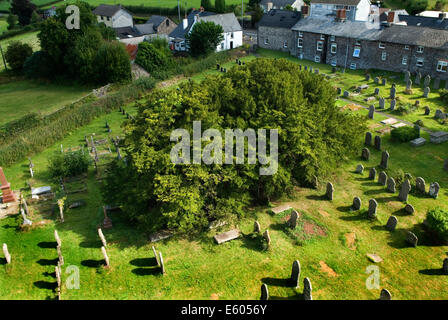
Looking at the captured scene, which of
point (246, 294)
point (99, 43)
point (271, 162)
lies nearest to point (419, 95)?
point (271, 162)

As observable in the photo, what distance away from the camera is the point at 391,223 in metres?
21.0

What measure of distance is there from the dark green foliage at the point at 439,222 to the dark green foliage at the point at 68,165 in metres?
25.4

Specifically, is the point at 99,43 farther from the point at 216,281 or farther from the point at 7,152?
the point at 216,281

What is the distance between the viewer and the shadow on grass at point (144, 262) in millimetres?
18891

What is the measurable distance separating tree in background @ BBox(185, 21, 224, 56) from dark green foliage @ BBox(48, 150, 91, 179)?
131ft

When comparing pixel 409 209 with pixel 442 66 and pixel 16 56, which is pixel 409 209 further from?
pixel 16 56

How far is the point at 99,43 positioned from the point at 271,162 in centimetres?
4805

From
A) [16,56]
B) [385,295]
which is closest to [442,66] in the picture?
[385,295]

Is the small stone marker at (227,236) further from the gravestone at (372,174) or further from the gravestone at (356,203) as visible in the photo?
the gravestone at (372,174)

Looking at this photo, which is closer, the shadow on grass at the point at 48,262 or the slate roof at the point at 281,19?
the shadow on grass at the point at 48,262

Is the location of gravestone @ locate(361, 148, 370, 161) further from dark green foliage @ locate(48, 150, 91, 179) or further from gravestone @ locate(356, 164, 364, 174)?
dark green foliage @ locate(48, 150, 91, 179)

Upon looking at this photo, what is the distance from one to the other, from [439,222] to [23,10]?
120 meters

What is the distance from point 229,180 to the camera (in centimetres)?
2103

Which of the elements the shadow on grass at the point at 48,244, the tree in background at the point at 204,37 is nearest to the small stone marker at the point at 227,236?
the shadow on grass at the point at 48,244
